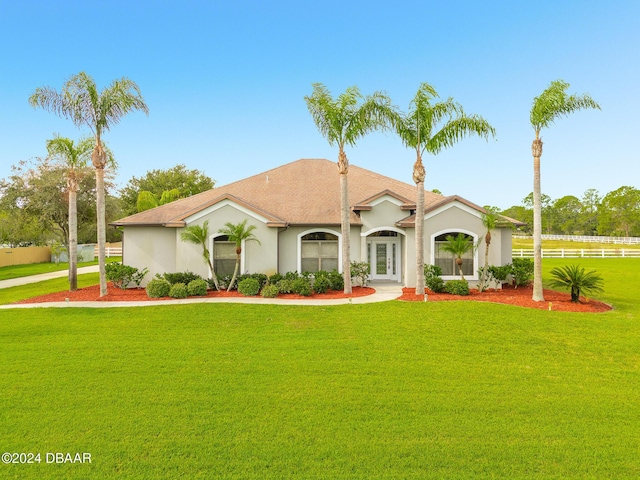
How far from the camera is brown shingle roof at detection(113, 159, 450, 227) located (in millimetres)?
16281

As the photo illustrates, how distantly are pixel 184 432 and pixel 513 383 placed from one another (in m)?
6.08

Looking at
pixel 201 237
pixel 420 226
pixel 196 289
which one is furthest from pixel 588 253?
pixel 196 289

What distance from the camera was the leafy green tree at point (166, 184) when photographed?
4734 cm

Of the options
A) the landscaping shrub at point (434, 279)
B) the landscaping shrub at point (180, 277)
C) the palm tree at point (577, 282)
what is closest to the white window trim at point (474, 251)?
the landscaping shrub at point (434, 279)

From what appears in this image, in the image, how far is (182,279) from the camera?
14.9 meters

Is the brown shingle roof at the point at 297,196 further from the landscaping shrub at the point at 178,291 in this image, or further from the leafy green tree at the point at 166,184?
the leafy green tree at the point at 166,184

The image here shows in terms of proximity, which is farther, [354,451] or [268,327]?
[268,327]

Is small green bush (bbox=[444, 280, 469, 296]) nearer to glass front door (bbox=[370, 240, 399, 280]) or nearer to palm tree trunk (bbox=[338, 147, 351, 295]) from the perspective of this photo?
glass front door (bbox=[370, 240, 399, 280])

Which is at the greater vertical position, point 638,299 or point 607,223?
point 607,223

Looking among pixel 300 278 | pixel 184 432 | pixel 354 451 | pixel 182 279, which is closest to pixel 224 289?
pixel 182 279

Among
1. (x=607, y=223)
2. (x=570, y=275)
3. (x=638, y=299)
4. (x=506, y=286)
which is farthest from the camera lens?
(x=607, y=223)

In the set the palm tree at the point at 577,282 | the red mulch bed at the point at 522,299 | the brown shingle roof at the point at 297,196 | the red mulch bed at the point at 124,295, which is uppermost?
the brown shingle roof at the point at 297,196

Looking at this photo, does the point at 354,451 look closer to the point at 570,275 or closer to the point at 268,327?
the point at 268,327

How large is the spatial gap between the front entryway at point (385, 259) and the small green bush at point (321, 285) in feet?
12.2
